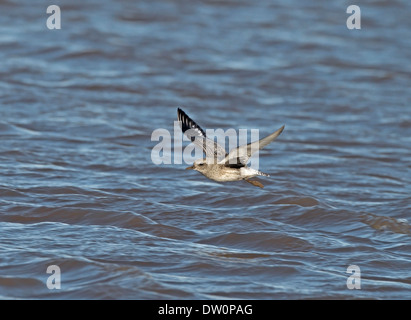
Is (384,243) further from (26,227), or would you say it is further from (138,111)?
(138,111)

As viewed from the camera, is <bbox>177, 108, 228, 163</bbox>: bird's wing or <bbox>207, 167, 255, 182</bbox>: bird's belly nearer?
<bbox>207, 167, 255, 182</bbox>: bird's belly

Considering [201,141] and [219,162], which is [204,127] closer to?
[201,141]

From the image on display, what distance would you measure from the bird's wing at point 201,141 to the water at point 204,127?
0.63m

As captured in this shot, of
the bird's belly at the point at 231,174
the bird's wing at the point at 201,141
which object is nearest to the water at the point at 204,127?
the bird's belly at the point at 231,174

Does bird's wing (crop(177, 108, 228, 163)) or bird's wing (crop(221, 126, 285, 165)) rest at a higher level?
bird's wing (crop(177, 108, 228, 163))

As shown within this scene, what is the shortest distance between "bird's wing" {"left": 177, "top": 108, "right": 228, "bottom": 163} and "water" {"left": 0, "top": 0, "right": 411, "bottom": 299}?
63cm

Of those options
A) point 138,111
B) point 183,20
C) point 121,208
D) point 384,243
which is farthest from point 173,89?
point 384,243

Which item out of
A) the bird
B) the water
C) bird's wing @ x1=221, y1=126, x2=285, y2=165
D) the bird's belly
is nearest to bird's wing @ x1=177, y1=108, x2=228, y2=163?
the bird

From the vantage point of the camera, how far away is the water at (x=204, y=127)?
18.7ft

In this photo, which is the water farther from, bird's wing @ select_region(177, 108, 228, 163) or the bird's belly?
bird's wing @ select_region(177, 108, 228, 163)

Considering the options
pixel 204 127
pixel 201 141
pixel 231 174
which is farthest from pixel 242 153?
pixel 204 127

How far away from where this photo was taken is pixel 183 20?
1417cm

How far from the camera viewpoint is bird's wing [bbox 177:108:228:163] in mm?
6457
